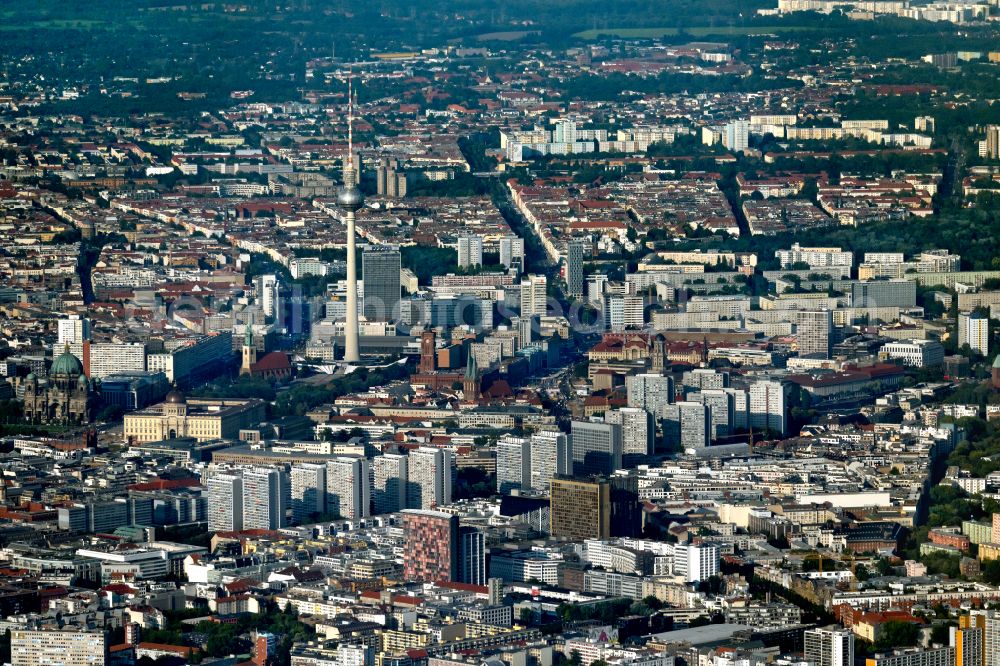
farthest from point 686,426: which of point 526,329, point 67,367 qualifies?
point 526,329

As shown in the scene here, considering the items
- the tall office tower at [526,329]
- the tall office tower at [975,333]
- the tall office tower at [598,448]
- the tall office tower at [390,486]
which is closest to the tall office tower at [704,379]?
the tall office tower at [598,448]

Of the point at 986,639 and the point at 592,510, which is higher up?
the point at 986,639

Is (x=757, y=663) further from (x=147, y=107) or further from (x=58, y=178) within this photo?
(x=147, y=107)

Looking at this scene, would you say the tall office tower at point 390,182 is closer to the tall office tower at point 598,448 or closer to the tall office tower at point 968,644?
the tall office tower at point 598,448

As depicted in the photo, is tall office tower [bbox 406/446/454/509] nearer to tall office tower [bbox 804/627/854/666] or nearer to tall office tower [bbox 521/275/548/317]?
tall office tower [bbox 804/627/854/666]

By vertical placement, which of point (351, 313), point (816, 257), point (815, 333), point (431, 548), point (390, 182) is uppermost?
point (431, 548)

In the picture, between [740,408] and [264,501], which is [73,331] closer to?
[740,408]

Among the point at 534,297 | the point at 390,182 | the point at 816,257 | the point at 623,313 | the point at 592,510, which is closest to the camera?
the point at 592,510

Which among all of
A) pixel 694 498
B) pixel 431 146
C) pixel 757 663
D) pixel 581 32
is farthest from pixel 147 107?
pixel 757 663
